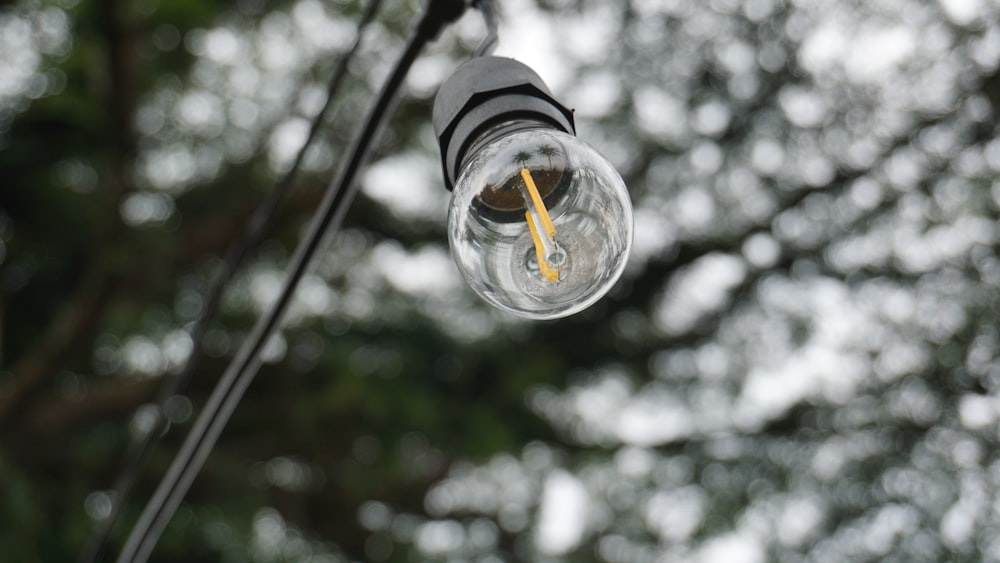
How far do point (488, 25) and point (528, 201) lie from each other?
0.20 m

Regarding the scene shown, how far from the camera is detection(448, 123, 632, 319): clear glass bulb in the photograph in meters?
0.70

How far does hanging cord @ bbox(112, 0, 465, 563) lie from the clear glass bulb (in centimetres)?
11

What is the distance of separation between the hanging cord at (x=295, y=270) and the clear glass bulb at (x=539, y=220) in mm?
115

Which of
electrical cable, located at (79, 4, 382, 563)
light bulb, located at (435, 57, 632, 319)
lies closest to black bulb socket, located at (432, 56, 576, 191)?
light bulb, located at (435, 57, 632, 319)

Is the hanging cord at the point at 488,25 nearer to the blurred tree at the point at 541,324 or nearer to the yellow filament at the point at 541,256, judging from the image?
the yellow filament at the point at 541,256

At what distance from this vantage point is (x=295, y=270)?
0.85 metres

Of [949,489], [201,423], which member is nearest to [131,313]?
[201,423]

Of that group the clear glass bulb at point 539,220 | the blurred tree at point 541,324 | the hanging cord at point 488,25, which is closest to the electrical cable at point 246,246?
the hanging cord at point 488,25

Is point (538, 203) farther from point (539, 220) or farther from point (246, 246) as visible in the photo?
point (246, 246)

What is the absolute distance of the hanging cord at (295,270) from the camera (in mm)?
750

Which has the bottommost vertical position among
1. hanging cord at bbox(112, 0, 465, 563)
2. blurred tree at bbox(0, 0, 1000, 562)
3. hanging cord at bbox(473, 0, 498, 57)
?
hanging cord at bbox(112, 0, 465, 563)

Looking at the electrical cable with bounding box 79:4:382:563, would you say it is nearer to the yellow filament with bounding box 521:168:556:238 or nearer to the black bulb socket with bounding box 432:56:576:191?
the black bulb socket with bounding box 432:56:576:191

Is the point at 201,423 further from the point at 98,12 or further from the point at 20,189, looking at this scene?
the point at 20,189

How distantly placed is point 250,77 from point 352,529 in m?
2.14
